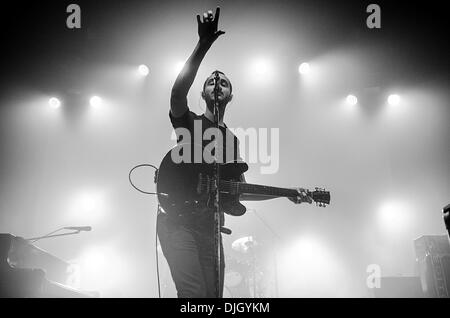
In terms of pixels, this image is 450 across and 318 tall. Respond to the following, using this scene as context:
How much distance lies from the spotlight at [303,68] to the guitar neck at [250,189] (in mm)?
7489

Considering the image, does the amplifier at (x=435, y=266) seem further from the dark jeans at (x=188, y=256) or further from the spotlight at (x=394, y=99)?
the dark jeans at (x=188, y=256)

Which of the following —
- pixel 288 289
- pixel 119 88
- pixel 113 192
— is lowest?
pixel 288 289

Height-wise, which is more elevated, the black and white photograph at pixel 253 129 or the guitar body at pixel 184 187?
the black and white photograph at pixel 253 129

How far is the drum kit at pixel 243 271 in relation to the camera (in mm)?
8328

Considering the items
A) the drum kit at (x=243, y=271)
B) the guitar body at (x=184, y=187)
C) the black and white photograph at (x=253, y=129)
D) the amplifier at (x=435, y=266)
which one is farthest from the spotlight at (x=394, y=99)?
the guitar body at (x=184, y=187)

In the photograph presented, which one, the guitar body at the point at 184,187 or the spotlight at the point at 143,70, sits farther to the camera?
the spotlight at the point at 143,70

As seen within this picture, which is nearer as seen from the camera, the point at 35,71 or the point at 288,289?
the point at 35,71

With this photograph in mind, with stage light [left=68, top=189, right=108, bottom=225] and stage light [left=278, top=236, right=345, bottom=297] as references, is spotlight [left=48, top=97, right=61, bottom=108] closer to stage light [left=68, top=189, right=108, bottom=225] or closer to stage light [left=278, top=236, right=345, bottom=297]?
stage light [left=68, top=189, right=108, bottom=225]

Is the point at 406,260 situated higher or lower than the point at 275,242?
lower

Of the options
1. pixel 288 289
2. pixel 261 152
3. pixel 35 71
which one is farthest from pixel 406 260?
pixel 35 71

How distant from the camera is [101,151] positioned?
10.1 metres

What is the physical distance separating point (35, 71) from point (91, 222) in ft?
14.7

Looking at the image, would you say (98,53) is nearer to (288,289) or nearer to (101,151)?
(101,151)
